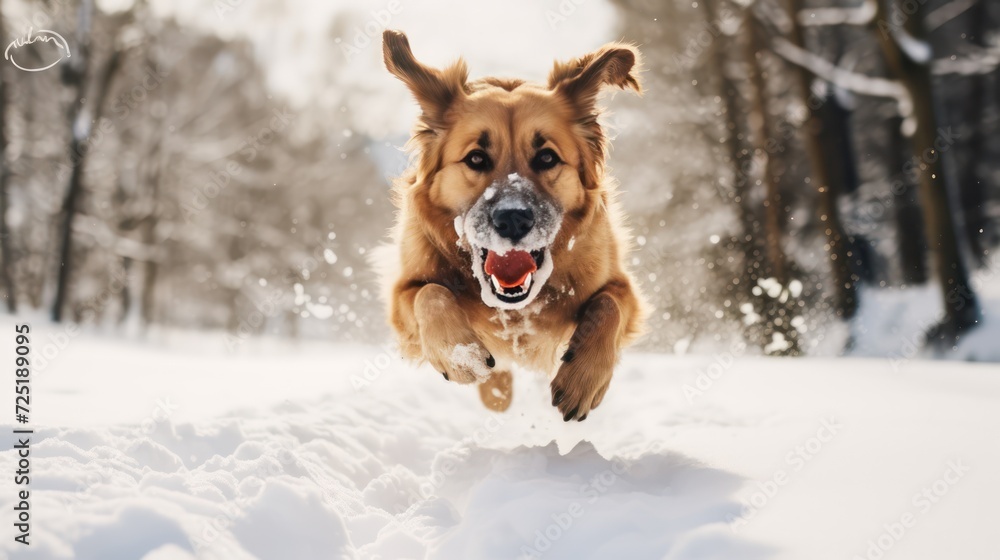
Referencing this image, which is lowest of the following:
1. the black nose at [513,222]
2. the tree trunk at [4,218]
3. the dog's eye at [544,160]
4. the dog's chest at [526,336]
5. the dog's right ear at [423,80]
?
the tree trunk at [4,218]

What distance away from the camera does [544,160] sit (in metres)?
3.90

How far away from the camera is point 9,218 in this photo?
53.8ft

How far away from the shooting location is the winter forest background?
9094 mm

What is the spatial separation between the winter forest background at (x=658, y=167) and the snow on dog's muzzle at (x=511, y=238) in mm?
1164

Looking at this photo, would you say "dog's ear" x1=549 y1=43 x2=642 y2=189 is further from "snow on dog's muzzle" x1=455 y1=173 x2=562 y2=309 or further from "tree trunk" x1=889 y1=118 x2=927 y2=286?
"tree trunk" x1=889 y1=118 x2=927 y2=286

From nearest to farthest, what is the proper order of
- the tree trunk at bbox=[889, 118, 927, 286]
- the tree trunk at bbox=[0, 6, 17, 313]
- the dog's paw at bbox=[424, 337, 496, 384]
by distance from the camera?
1. the dog's paw at bbox=[424, 337, 496, 384]
2. the tree trunk at bbox=[889, 118, 927, 286]
3. the tree trunk at bbox=[0, 6, 17, 313]

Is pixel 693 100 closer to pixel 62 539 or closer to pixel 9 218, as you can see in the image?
pixel 62 539

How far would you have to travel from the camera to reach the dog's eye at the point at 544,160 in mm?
3870

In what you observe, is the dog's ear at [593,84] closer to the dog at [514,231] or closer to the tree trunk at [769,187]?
the dog at [514,231]

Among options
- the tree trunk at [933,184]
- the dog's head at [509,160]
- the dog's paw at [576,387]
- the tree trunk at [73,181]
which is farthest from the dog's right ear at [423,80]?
the tree trunk at [73,181]

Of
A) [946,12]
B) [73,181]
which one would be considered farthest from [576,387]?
[946,12]

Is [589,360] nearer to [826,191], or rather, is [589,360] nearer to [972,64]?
[826,191]

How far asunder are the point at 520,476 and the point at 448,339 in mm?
937

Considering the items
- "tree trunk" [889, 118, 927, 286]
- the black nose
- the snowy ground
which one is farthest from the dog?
"tree trunk" [889, 118, 927, 286]
